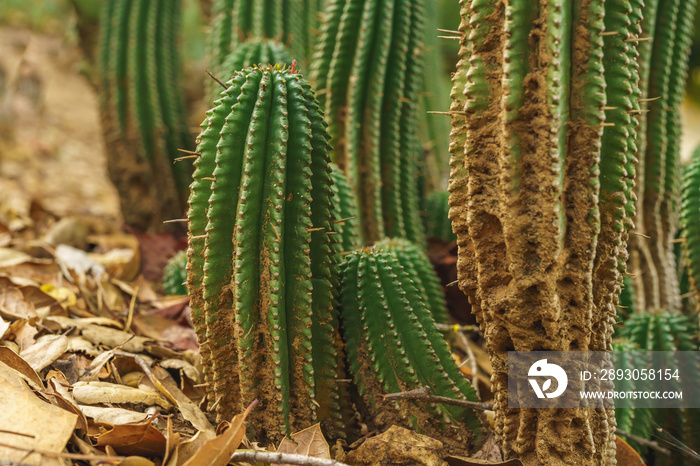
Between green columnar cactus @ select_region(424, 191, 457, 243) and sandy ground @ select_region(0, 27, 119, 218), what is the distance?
2365 mm

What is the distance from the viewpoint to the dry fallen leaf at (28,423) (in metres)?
1.25

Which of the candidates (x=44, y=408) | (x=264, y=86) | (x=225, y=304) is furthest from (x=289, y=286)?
(x=44, y=408)

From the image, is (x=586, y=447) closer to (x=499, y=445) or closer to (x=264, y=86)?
(x=499, y=445)

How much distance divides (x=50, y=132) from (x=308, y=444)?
18.7ft

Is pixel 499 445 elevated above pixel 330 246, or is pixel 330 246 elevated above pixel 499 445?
pixel 330 246

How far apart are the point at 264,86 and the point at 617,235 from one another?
3.09 ft

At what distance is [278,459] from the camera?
1.37m

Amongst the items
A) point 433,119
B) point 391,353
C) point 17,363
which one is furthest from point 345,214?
point 433,119

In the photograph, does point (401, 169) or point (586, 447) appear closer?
point (586, 447)

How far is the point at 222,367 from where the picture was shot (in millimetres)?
1629

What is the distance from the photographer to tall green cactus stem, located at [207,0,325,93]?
3.13 metres

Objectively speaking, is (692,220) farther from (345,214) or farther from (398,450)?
(398,450)

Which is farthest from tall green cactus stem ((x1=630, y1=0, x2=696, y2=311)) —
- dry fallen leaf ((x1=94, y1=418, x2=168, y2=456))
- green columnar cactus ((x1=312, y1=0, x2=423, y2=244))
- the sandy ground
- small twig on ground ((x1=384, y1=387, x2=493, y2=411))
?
the sandy ground

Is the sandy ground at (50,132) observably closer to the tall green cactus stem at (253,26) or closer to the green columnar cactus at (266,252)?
the tall green cactus stem at (253,26)
